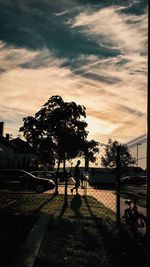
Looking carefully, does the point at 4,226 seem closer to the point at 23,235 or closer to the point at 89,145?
the point at 23,235

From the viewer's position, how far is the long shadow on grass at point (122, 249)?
5.90 meters

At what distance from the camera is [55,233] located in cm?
798

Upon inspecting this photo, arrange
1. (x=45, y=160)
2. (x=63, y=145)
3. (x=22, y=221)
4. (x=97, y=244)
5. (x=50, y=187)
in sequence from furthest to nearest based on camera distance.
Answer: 1. (x=50, y=187)
2. (x=45, y=160)
3. (x=63, y=145)
4. (x=22, y=221)
5. (x=97, y=244)

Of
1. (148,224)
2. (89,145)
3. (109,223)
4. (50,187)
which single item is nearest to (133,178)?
(50,187)

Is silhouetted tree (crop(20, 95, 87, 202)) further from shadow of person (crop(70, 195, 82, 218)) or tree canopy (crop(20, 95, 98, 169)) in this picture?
shadow of person (crop(70, 195, 82, 218))

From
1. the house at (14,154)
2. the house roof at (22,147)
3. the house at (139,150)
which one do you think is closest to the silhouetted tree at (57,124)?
the house at (14,154)

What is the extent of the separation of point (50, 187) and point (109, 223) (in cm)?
1819

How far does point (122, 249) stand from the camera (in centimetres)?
671

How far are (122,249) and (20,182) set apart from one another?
20294 mm

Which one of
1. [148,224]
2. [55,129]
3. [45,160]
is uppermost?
[55,129]

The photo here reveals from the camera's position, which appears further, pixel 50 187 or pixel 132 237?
pixel 50 187

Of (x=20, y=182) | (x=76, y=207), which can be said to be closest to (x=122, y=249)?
(x=76, y=207)

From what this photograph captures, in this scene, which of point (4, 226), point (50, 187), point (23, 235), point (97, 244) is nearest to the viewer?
point (97, 244)

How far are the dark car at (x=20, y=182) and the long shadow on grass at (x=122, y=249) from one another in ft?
59.3
